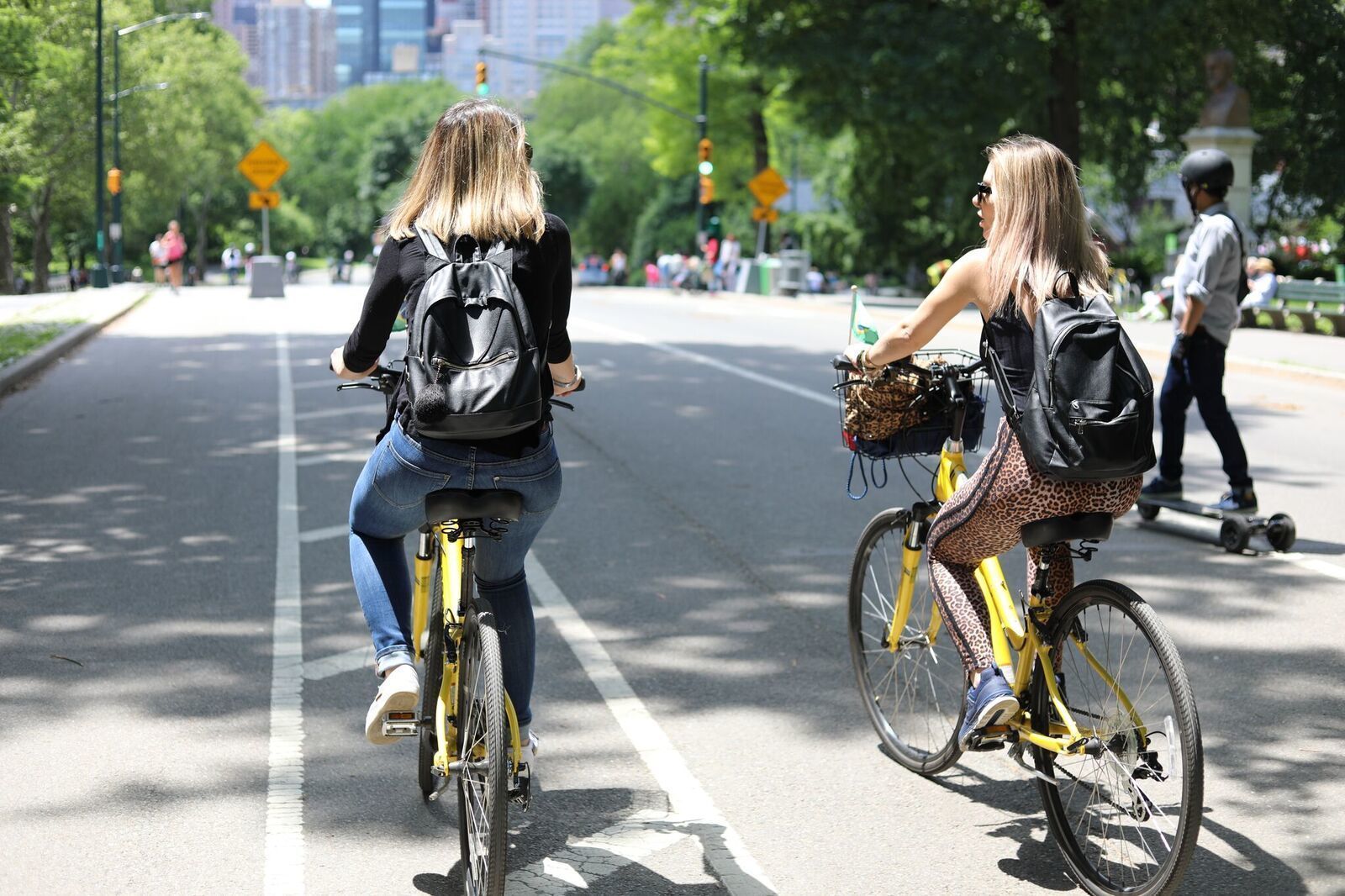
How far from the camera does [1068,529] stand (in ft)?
13.0

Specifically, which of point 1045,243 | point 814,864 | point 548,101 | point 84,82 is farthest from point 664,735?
point 548,101

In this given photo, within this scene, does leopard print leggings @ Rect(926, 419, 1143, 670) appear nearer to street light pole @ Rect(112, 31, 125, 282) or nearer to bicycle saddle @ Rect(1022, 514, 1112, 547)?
bicycle saddle @ Rect(1022, 514, 1112, 547)

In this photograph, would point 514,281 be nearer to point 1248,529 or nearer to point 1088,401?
point 1088,401

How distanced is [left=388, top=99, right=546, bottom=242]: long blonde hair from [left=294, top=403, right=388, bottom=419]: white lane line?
30.6ft

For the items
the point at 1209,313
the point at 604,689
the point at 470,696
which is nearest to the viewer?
the point at 470,696

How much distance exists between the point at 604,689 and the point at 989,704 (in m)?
1.98

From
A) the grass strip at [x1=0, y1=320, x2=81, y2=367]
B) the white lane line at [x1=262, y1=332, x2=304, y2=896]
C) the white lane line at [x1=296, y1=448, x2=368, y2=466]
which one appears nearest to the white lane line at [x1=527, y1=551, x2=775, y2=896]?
the white lane line at [x1=262, y1=332, x2=304, y2=896]

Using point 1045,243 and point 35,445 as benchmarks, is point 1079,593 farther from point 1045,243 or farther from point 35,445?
point 35,445

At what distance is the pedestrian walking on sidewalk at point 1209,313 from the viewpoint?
802 centimetres

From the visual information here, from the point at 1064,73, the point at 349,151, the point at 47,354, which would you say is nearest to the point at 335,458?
the point at 47,354

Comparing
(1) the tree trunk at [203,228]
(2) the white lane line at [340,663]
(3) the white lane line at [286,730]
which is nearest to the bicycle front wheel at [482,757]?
(3) the white lane line at [286,730]

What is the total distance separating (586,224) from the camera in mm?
92875

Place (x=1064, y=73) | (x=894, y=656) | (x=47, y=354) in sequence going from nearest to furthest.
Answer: (x=894, y=656), (x=47, y=354), (x=1064, y=73)

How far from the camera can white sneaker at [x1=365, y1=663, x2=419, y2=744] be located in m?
3.79
